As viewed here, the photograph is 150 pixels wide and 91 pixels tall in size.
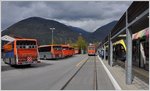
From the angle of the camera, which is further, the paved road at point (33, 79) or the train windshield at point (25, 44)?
the train windshield at point (25, 44)

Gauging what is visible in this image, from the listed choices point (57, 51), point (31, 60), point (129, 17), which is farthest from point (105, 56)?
point (129, 17)

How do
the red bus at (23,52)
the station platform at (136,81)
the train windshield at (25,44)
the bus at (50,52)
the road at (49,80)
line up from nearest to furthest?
the station platform at (136,81), the road at (49,80), the red bus at (23,52), the train windshield at (25,44), the bus at (50,52)

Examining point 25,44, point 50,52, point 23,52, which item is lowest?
point 23,52

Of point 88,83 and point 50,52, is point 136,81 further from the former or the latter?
point 50,52

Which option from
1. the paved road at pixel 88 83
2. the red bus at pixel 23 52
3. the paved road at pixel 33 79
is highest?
the red bus at pixel 23 52

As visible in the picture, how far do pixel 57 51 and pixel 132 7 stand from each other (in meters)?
38.8

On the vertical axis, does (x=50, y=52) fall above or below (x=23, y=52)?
above

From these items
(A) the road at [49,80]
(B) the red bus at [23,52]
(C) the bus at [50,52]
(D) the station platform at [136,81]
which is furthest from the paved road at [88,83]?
(C) the bus at [50,52]

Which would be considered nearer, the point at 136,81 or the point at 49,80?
the point at 136,81

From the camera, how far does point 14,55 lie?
3012cm

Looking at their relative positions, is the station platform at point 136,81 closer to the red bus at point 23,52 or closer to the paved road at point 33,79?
the paved road at point 33,79

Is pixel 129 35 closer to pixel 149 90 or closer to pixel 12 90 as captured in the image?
pixel 149 90

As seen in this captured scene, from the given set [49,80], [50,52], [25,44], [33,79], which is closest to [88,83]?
[49,80]

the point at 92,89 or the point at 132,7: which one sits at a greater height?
the point at 132,7
